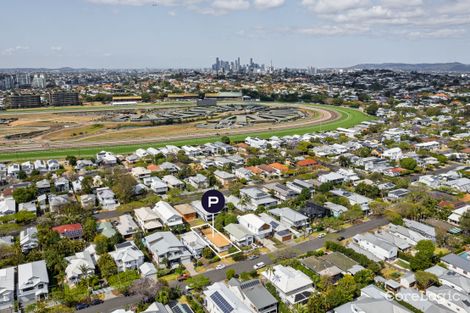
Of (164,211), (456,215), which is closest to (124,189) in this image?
(164,211)

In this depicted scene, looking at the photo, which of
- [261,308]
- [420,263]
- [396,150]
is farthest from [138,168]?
[396,150]

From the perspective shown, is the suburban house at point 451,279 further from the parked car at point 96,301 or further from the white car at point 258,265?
the parked car at point 96,301

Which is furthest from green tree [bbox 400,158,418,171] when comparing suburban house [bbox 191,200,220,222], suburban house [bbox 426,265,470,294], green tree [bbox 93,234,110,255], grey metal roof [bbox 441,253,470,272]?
green tree [bbox 93,234,110,255]

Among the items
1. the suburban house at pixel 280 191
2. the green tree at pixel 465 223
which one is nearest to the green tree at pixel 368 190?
the suburban house at pixel 280 191

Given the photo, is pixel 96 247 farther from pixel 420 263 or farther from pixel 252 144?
pixel 252 144

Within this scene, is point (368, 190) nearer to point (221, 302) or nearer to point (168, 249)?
point (168, 249)
